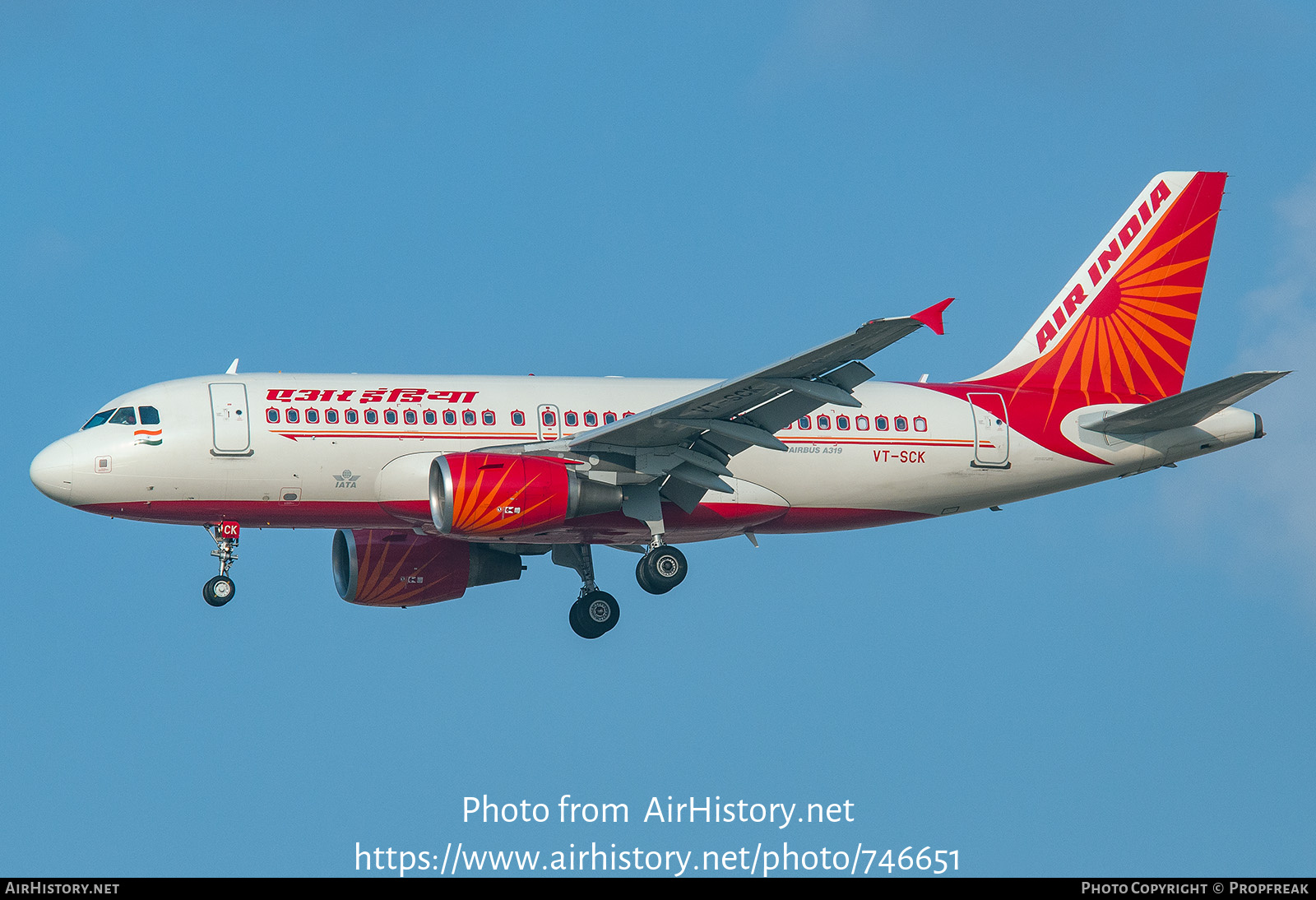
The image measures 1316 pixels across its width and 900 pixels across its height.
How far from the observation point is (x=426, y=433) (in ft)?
123

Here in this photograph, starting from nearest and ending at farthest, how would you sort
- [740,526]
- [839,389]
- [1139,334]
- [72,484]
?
[839,389] < [72,484] < [740,526] < [1139,334]

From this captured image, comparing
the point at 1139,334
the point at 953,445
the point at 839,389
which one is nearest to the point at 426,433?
the point at 839,389

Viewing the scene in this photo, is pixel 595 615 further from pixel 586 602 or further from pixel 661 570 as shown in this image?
pixel 661 570

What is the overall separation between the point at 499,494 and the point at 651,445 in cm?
347

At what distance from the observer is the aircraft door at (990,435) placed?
4047cm

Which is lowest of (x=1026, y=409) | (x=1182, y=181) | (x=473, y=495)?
(x=473, y=495)

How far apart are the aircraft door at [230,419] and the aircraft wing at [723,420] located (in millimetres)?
5877

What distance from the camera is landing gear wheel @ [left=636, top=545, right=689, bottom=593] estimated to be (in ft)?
126

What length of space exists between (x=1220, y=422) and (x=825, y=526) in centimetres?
936

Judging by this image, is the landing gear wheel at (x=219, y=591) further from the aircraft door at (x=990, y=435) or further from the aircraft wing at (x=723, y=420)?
the aircraft door at (x=990, y=435)

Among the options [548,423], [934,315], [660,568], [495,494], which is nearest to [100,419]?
[495,494]

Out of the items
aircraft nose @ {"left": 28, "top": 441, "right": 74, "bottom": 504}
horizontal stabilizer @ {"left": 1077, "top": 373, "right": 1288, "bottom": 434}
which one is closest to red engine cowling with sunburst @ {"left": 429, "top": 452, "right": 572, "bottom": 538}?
aircraft nose @ {"left": 28, "top": 441, "right": 74, "bottom": 504}

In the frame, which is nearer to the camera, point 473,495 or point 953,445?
point 473,495

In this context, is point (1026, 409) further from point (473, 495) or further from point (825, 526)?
point (473, 495)
